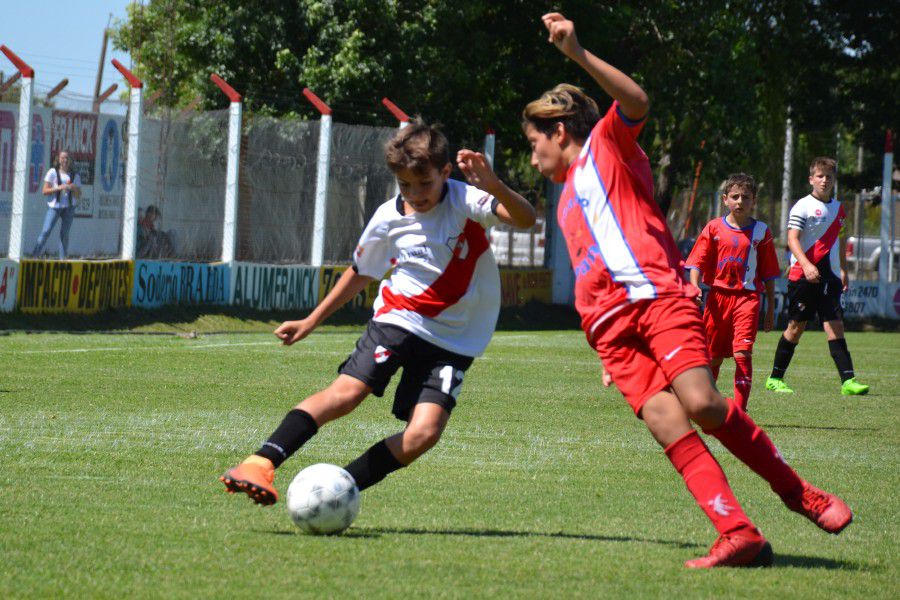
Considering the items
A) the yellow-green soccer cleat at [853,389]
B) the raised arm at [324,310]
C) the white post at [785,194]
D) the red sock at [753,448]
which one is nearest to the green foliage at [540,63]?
the white post at [785,194]

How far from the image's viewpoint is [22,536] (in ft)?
16.4

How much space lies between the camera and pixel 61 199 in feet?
58.3

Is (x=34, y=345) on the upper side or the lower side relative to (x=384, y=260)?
lower

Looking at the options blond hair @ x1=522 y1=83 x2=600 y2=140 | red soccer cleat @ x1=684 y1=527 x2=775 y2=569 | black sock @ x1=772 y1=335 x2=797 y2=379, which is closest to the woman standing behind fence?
black sock @ x1=772 y1=335 x2=797 y2=379

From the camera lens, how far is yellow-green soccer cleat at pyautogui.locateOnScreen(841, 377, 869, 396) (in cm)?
1242

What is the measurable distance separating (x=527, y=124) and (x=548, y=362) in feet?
33.0

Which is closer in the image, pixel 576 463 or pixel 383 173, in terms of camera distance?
pixel 576 463

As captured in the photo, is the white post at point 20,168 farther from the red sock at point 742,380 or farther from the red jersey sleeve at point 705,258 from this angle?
the red sock at point 742,380

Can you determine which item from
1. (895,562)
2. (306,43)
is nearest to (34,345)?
(895,562)

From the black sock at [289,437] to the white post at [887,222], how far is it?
934 inches

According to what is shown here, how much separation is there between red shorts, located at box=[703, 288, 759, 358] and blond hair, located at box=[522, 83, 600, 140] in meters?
5.24

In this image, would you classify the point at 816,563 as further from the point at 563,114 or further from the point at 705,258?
the point at 705,258

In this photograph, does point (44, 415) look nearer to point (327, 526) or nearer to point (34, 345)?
point (327, 526)

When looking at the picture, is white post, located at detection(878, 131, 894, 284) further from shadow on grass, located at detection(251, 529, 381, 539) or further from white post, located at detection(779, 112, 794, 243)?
shadow on grass, located at detection(251, 529, 381, 539)
